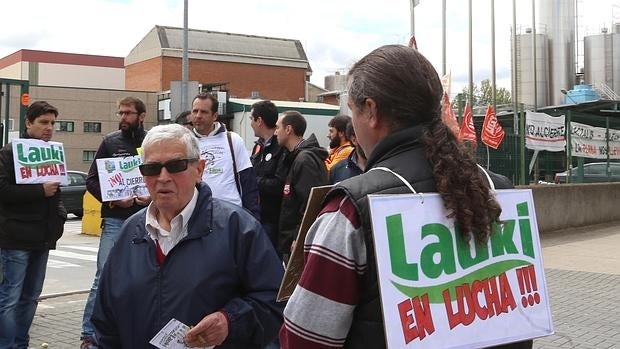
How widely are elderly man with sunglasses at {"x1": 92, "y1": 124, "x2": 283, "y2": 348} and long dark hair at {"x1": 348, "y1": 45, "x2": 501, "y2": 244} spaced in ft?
3.13

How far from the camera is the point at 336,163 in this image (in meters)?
5.77

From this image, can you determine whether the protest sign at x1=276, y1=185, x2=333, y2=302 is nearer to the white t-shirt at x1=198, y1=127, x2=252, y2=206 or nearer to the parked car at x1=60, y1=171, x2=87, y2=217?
the white t-shirt at x1=198, y1=127, x2=252, y2=206

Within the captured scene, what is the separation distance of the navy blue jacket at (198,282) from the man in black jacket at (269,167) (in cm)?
297

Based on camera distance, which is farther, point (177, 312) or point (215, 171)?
point (215, 171)

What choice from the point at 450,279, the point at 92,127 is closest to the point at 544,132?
the point at 450,279

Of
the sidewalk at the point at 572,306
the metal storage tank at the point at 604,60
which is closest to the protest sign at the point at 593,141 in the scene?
the sidewalk at the point at 572,306

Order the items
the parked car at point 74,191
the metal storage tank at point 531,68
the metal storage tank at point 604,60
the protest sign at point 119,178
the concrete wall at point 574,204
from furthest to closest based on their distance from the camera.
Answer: the metal storage tank at point 604,60 < the metal storage tank at point 531,68 < the parked car at point 74,191 < the concrete wall at point 574,204 < the protest sign at point 119,178

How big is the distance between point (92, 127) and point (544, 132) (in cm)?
4775

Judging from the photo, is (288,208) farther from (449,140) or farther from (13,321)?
(449,140)

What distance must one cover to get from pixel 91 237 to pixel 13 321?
12.6 m

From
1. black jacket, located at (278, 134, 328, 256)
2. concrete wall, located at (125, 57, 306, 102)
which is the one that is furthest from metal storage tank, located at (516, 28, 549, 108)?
black jacket, located at (278, 134, 328, 256)

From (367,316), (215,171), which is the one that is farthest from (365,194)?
(215,171)

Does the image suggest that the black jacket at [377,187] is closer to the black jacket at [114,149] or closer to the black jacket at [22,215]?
the black jacket at [22,215]

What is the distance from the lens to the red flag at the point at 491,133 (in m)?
13.8
